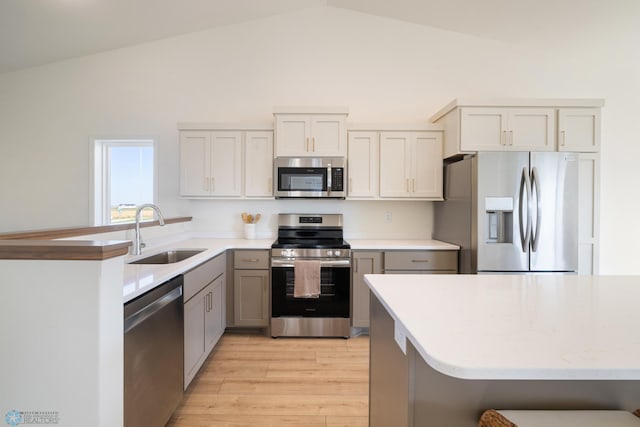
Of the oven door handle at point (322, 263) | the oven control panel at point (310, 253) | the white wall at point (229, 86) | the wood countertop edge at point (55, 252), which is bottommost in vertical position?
the oven door handle at point (322, 263)

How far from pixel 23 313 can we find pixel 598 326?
190 centimetres

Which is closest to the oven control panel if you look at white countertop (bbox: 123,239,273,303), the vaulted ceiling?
white countertop (bbox: 123,239,273,303)

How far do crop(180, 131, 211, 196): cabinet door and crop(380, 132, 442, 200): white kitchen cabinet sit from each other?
1874mm

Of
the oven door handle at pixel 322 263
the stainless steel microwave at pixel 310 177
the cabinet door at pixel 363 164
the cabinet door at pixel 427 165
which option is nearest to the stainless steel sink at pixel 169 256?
the oven door handle at pixel 322 263

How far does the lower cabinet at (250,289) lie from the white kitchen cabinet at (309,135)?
1104 mm

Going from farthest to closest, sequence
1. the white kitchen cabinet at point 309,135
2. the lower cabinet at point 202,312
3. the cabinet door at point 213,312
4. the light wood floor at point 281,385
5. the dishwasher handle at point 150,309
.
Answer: the white kitchen cabinet at point 309,135
the cabinet door at point 213,312
the lower cabinet at point 202,312
the light wood floor at point 281,385
the dishwasher handle at point 150,309

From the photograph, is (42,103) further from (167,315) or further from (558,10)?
(558,10)

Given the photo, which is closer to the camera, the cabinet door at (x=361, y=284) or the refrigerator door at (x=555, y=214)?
the refrigerator door at (x=555, y=214)

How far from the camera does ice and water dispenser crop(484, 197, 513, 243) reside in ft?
9.05

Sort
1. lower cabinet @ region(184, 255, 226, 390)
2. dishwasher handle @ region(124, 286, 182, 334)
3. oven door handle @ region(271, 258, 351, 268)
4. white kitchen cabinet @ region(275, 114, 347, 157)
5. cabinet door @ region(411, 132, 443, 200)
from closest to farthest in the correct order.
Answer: dishwasher handle @ region(124, 286, 182, 334)
lower cabinet @ region(184, 255, 226, 390)
oven door handle @ region(271, 258, 351, 268)
white kitchen cabinet @ region(275, 114, 347, 157)
cabinet door @ region(411, 132, 443, 200)

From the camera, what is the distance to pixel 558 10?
9.87 feet

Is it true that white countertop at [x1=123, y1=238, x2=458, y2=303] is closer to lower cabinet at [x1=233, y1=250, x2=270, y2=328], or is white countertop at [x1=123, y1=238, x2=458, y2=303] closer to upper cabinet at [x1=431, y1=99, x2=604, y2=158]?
lower cabinet at [x1=233, y1=250, x2=270, y2=328]

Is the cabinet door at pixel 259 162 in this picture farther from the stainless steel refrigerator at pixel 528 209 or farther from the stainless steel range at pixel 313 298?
the stainless steel refrigerator at pixel 528 209

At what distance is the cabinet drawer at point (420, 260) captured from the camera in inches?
121
